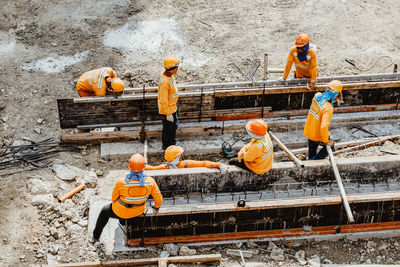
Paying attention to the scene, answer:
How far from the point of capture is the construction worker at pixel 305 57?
28.3ft

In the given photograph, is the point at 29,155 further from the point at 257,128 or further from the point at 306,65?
the point at 306,65

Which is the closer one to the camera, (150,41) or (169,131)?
(169,131)

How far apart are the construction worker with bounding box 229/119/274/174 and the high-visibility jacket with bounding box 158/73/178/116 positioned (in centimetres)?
160

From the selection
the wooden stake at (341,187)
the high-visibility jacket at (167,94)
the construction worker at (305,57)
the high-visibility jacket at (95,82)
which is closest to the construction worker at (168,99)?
the high-visibility jacket at (167,94)

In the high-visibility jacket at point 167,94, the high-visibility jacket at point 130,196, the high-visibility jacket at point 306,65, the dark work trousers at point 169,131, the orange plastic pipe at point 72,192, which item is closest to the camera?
the high-visibility jacket at point 130,196

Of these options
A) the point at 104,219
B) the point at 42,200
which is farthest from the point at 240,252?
the point at 42,200

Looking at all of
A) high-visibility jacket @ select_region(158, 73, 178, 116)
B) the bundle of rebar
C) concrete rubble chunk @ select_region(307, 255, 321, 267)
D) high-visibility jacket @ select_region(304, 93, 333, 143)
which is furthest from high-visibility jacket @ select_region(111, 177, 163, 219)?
high-visibility jacket @ select_region(304, 93, 333, 143)

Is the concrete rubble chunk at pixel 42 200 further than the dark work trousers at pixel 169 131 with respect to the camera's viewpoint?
No

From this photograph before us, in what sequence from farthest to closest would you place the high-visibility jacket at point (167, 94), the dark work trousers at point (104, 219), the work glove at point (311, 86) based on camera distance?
the work glove at point (311, 86), the high-visibility jacket at point (167, 94), the dark work trousers at point (104, 219)

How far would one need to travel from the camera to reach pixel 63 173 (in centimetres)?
811

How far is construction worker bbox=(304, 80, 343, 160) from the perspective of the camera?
7309 mm

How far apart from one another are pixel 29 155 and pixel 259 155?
4.32 m

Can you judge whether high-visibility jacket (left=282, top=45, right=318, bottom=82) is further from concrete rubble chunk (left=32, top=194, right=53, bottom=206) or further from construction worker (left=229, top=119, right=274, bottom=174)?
concrete rubble chunk (left=32, top=194, right=53, bottom=206)

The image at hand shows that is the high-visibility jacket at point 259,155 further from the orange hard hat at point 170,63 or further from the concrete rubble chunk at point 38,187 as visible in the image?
the concrete rubble chunk at point 38,187
